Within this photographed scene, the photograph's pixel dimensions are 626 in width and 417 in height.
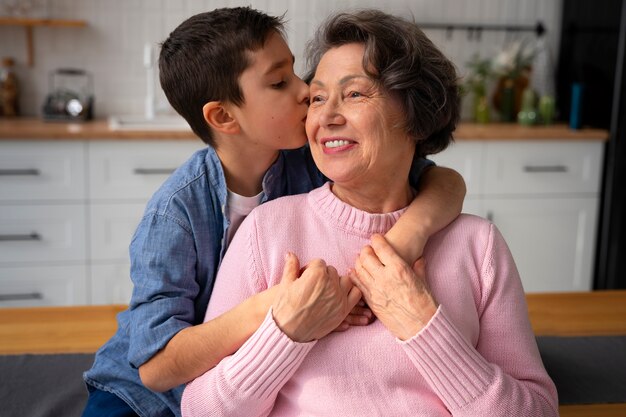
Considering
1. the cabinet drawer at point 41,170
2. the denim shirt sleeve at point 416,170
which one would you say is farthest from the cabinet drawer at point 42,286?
the denim shirt sleeve at point 416,170

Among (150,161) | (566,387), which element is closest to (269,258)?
(566,387)

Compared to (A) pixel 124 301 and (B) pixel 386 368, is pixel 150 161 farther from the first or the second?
(B) pixel 386 368

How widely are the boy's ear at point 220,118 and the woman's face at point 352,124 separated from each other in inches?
7.6

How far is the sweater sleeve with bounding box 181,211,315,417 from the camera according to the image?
1.33m

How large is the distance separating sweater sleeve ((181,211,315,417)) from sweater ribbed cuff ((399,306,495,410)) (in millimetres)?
180

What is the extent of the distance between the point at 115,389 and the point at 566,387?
0.96 meters

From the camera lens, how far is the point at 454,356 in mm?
1323

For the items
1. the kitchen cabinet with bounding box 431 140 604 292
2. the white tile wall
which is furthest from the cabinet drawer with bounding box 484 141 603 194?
the white tile wall

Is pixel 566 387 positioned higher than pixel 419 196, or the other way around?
pixel 419 196

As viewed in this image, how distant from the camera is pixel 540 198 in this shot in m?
3.77

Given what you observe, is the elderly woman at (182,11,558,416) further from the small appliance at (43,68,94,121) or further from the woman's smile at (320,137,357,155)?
the small appliance at (43,68,94,121)

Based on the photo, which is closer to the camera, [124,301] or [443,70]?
[443,70]

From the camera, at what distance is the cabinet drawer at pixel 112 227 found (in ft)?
11.2

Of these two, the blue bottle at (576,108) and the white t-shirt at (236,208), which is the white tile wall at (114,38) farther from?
the white t-shirt at (236,208)
